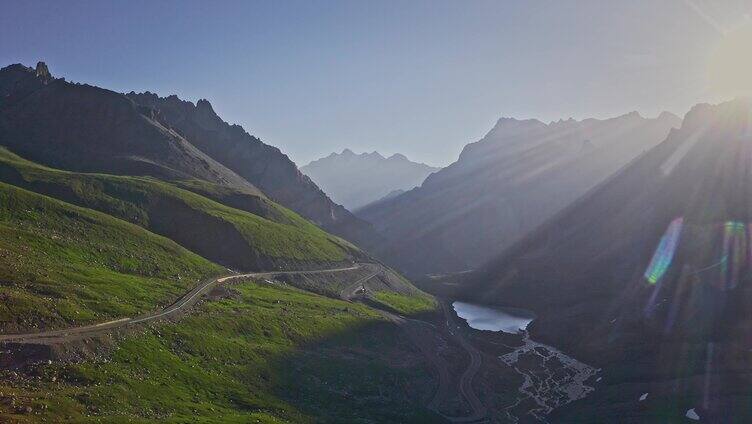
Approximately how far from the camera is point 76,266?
10544 cm

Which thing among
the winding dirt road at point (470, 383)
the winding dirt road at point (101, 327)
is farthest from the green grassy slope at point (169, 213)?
the winding dirt road at point (470, 383)

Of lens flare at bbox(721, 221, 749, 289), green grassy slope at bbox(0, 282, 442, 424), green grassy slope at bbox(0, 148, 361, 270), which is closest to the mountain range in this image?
green grassy slope at bbox(0, 282, 442, 424)

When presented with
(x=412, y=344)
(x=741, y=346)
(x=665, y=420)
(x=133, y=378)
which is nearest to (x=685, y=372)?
(x=741, y=346)

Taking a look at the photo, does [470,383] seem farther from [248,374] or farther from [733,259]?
[733,259]

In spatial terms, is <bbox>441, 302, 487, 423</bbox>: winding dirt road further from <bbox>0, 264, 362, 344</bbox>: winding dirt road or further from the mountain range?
<bbox>0, 264, 362, 344</bbox>: winding dirt road

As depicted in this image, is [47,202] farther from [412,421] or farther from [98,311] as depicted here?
[412,421]

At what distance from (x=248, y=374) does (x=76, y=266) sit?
4197cm

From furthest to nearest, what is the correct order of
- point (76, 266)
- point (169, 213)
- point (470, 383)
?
point (169, 213)
point (470, 383)
point (76, 266)

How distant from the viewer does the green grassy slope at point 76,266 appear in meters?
78.9

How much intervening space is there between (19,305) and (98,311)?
1350cm

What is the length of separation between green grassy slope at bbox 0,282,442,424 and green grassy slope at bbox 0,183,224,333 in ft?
33.1

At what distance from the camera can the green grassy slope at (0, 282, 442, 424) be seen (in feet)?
199

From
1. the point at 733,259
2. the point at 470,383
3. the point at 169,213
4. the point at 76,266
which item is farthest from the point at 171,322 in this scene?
the point at 733,259

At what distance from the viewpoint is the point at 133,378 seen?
229ft
